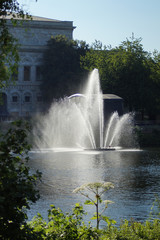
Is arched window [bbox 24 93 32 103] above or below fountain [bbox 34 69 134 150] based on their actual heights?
above

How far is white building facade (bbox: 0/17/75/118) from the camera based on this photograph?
75.9 metres

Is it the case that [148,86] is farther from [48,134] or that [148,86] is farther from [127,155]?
[127,155]

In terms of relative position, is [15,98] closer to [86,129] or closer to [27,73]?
[27,73]

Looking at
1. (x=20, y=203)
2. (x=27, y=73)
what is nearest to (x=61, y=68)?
(x=27, y=73)

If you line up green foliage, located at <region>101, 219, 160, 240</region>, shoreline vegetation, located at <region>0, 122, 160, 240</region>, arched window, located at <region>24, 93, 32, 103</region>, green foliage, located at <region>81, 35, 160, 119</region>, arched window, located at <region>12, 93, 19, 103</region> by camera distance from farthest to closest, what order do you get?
arched window, located at <region>24, 93, 32, 103</region> < arched window, located at <region>12, 93, 19, 103</region> < green foliage, located at <region>81, 35, 160, 119</region> < green foliage, located at <region>101, 219, 160, 240</region> < shoreline vegetation, located at <region>0, 122, 160, 240</region>

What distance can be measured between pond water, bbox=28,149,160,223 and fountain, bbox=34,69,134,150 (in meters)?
8.16

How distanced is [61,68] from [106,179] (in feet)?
153

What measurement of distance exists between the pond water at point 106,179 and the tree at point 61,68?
3035 centimetres

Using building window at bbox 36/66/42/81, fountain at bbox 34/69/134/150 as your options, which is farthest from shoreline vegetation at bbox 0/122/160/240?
building window at bbox 36/66/42/81

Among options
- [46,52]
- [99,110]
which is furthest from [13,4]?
[46,52]

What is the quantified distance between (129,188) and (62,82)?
47656 millimetres

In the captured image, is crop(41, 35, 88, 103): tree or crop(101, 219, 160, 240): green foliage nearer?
crop(101, 219, 160, 240): green foliage

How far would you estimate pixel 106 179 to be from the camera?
22.8m

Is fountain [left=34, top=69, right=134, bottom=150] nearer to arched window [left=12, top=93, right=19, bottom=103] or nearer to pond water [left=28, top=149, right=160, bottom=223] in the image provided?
pond water [left=28, top=149, right=160, bottom=223]
